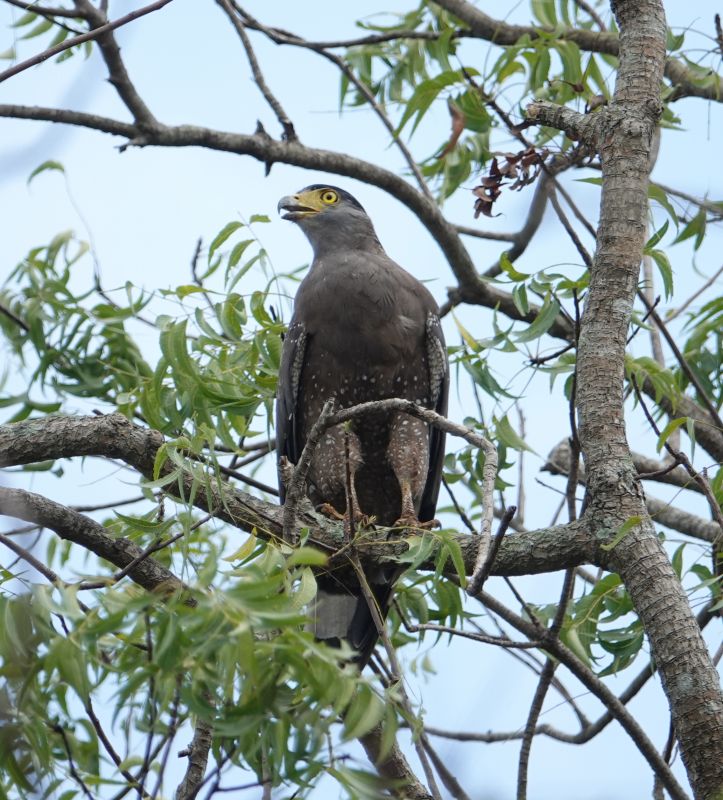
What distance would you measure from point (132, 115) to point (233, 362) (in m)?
Answer: 1.81

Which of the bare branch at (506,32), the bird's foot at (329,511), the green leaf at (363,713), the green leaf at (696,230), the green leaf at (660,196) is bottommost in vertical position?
the green leaf at (363,713)

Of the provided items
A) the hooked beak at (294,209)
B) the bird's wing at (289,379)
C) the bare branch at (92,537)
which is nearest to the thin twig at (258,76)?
the hooked beak at (294,209)

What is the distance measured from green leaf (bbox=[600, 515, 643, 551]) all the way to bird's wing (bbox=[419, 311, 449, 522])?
209 cm

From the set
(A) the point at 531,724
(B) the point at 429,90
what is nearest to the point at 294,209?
(B) the point at 429,90

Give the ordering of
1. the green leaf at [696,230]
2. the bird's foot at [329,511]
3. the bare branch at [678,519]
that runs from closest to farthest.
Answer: the green leaf at [696,230] → the bird's foot at [329,511] → the bare branch at [678,519]

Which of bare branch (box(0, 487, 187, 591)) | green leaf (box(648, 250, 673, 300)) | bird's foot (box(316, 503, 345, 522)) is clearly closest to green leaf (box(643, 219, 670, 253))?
green leaf (box(648, 250, 673, 300))

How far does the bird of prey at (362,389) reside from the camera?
546 cm

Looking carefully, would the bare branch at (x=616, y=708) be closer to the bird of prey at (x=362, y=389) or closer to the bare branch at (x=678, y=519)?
the bird of prey at (x=362, y=389)

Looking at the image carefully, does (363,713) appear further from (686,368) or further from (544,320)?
(686,368)

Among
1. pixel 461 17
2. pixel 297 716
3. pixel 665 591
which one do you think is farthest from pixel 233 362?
pixel 461 17

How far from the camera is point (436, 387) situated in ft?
18.8

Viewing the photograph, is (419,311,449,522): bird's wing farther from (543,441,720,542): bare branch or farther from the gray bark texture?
the gray bark texture

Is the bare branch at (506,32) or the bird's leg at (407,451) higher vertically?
the bare branch at (506,32)

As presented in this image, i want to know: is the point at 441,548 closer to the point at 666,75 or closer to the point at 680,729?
the point at 680,729
